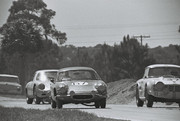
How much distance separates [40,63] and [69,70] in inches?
1293

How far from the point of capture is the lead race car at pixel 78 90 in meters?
18.3

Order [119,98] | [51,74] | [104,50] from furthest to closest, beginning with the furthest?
[104,50] < [119,98] < [51,74]

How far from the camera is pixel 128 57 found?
2800 inches

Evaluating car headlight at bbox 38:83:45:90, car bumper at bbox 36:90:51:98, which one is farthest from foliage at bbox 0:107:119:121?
car headlight at bbox 38:83:45:90

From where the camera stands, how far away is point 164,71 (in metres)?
20.5

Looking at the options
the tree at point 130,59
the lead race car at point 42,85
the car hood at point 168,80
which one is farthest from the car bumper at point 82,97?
the tree at point 130,59

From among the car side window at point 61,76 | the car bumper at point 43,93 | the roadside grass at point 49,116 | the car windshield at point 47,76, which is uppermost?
the car side window at point 61,76

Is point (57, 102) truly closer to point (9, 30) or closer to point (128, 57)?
point (9, 30)

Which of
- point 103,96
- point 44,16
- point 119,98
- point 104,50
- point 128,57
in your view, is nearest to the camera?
point 103,96

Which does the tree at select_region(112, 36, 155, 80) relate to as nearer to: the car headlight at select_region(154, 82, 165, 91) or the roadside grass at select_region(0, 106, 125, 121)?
the car headlight at select_region(154, 82, 165, 91)

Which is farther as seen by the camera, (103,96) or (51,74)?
(51,74)

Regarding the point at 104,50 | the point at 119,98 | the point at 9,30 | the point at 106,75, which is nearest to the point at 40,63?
the point at 9,30

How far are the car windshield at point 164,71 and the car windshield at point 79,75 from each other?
210 cm

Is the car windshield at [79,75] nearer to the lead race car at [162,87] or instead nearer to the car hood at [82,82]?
the car hood at [82,82]
